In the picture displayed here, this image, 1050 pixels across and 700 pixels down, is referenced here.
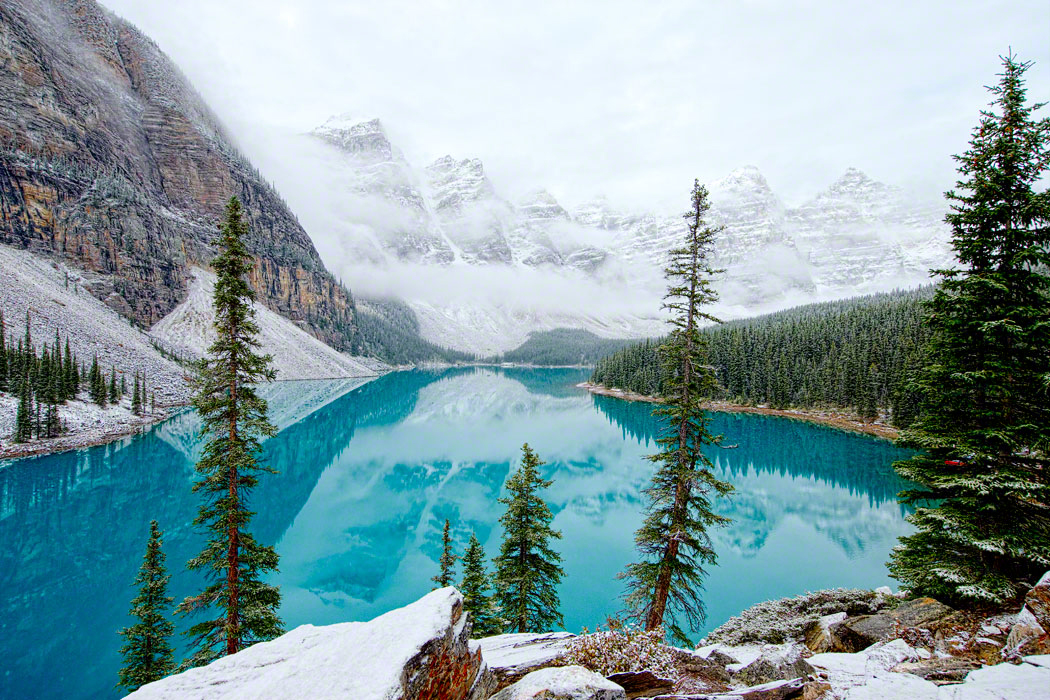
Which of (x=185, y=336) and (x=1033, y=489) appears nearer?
(x=1033, y=489)

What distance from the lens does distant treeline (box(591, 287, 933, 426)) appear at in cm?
7388

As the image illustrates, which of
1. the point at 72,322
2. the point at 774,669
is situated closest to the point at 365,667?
the point at 774,669

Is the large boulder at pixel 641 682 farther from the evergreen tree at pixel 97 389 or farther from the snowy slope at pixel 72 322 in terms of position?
the snowy slope at pixel 72 322

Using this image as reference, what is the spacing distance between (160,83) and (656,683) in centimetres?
23285

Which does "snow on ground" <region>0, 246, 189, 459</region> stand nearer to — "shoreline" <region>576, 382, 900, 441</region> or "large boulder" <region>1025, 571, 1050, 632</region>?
"shoreline" <region>576, 382, 900, 441</region>

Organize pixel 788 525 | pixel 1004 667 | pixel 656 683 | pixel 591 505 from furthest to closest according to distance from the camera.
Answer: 1. pixel 591 505
2. pixel 788 525
3. pixel 656 683
4. pixel 1004 667

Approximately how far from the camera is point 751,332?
11288 cm

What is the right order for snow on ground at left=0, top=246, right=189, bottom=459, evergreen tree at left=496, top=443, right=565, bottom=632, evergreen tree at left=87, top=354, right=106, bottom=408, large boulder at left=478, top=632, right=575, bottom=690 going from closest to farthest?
1. large boulder at left=478, top=632, right=575, bottom=690
2. evergreen tree at left=496, top=443, right=565, bottom=632
3. snow on ground at left=0, top=246, right=189, bottom=459
4. evergreen tree at left=87, top=354, right=106, bottom=408

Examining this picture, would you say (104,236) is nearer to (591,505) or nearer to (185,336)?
(185,336)

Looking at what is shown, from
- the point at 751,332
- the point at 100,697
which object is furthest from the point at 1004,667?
the point at 751,332

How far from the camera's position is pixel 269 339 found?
13612 centimetres

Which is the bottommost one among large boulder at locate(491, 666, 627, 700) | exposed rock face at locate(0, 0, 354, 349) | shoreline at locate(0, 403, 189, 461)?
shoreline at locate(0, 403, 189, 461)

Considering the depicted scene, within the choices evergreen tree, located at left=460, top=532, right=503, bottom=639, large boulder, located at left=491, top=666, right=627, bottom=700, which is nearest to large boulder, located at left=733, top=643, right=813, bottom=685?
large boulder, located at left=491, top=666, right=627, bottom=700

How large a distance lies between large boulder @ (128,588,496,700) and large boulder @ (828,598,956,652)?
7.29 metres
